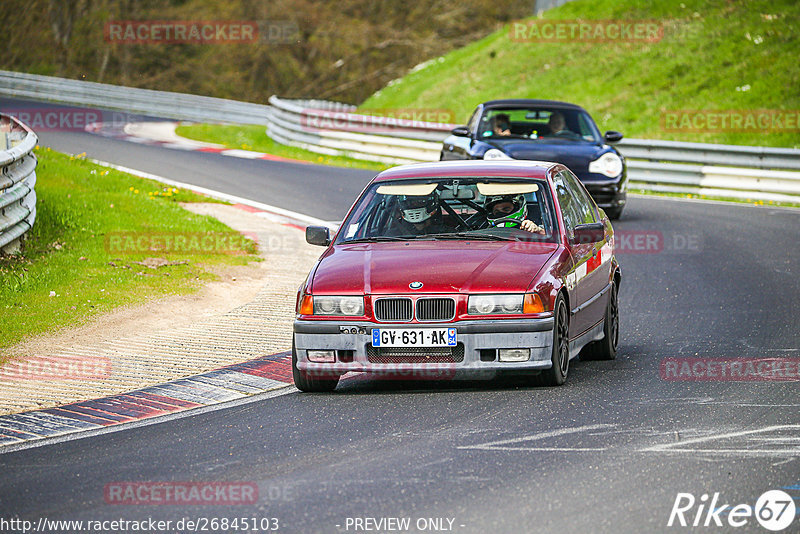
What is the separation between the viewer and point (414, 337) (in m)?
7.98

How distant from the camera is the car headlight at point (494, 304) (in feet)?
26.2

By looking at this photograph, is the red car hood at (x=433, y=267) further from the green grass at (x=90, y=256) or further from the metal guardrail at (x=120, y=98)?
the metal guardrail at (x=120, y=98)

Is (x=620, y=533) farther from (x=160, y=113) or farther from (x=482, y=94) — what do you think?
(x=160, y=113)

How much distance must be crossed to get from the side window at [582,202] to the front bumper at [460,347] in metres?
2.08

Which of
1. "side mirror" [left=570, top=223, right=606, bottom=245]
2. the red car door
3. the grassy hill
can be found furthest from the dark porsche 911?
the grassy hill

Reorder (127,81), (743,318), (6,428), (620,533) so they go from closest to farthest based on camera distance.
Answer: (620,533)
(6,428)
(743,318)
(127,81)

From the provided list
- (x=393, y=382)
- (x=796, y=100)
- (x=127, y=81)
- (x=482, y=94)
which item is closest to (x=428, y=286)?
(x=393, y=382)

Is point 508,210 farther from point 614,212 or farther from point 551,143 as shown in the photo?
point 614,212

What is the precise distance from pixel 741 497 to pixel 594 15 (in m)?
30.9

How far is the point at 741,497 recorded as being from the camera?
18.7 ft

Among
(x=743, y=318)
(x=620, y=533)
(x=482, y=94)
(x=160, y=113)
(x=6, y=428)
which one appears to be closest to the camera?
(x=620, y=533)

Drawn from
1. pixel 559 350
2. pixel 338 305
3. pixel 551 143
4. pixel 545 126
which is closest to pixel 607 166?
pixel 551 143

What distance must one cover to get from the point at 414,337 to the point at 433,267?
1.77ft

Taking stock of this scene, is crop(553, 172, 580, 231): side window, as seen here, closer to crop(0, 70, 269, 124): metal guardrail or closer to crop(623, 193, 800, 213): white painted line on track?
crop(623, 193, 800, 213): white painted line on track
